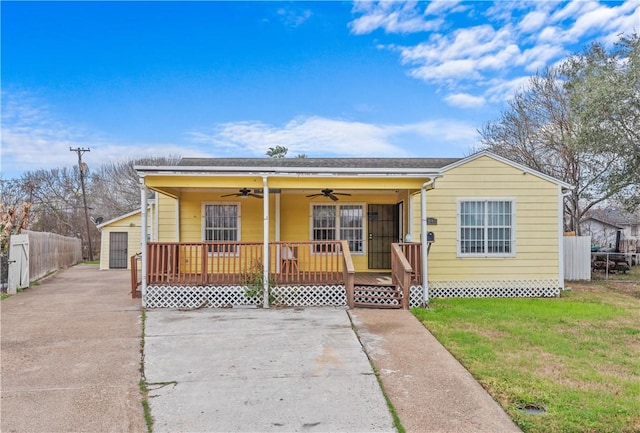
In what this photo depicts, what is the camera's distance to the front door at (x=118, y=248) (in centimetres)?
2020

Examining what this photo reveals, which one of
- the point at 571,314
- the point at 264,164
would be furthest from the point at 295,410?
the point at 264,164

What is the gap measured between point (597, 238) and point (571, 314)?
105ft

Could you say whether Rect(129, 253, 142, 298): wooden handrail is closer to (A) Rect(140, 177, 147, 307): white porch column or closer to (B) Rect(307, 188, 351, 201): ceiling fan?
(A) Rect(140, 177, 147, 307): white porch column

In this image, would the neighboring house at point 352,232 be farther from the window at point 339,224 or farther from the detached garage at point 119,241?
the detached garage at point 119,241

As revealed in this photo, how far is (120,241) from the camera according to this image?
20.3 metres

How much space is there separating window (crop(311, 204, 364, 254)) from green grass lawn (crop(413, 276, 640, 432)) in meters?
2.77

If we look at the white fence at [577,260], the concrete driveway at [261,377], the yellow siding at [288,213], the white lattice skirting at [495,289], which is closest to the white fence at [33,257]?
the yellow siding at [288,213]

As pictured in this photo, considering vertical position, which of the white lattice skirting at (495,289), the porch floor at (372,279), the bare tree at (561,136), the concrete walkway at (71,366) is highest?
the bare tree at (561,136)

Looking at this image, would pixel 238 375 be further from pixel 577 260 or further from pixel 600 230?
pixel 600 230

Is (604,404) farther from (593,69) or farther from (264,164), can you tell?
(593,69)

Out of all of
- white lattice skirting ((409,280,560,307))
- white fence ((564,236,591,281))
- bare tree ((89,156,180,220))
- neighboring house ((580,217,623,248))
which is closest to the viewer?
white lattice skirting ((409,280,560,307))

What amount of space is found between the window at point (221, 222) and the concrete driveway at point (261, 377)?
352 centimetres

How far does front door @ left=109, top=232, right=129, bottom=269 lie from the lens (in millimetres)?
20203

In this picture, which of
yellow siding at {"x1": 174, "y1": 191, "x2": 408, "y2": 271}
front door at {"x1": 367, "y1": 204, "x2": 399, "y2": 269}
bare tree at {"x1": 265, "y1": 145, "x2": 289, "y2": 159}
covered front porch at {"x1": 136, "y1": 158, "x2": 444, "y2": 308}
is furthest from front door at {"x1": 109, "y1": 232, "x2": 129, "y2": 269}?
bare tree at {"x1": 265, "y1": 145, "x2": 289, "y2": 159}
